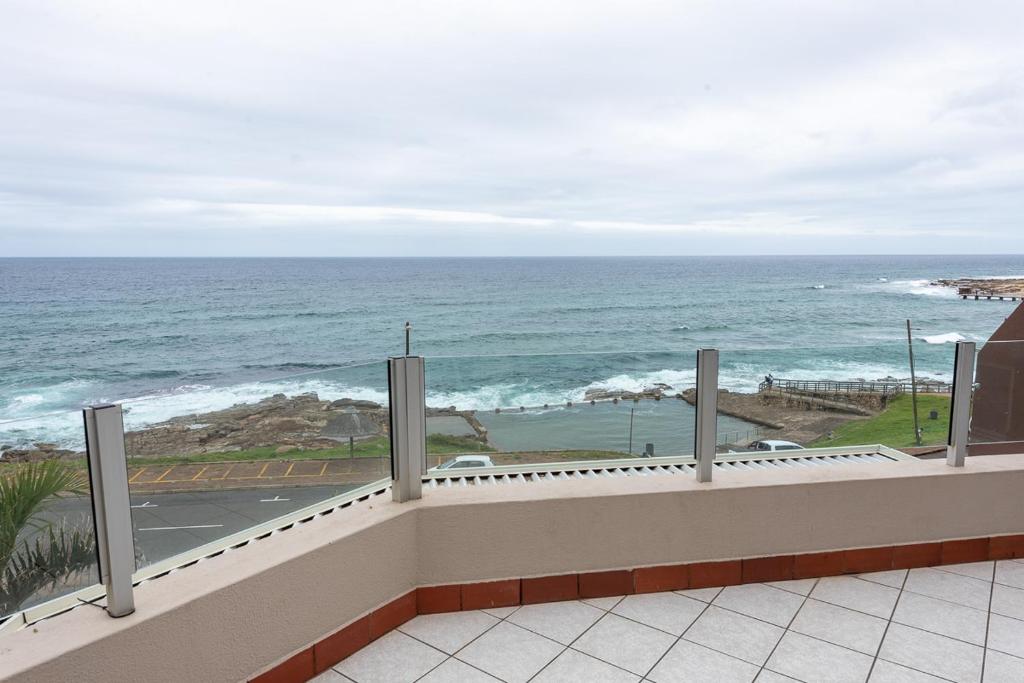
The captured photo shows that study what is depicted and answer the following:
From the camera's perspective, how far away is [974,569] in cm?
265

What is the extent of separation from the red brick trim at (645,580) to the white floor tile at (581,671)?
35 cm

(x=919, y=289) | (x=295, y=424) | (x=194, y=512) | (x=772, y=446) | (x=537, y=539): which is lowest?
(x=919, y=289)

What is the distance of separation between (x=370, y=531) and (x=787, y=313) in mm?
50329

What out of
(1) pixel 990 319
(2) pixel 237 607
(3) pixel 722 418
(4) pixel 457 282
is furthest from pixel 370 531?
(4) pixel 457 282

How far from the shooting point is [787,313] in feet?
155

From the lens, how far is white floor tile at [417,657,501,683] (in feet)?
6.30

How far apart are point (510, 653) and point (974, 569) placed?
2.13 m

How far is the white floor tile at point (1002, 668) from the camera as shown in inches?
75.1

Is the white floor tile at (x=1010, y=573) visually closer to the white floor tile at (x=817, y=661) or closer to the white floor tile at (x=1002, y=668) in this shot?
the white floor tile at (x=1002, y=668)

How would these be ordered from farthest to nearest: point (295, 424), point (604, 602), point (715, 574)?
1. point (715, 574)
2. point (604, 602)
3. point (295, 424)

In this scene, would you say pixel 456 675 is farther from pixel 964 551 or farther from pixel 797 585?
pixel 964 551

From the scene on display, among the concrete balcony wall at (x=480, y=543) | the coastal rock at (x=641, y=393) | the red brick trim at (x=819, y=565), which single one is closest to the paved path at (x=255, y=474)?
the concrete balcony wall at (x=480, y=543)

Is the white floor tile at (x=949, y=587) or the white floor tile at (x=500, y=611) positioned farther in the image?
the white floor tile at (x=949, y=587)

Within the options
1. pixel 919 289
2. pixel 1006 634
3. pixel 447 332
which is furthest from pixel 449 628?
pixel 919 289
